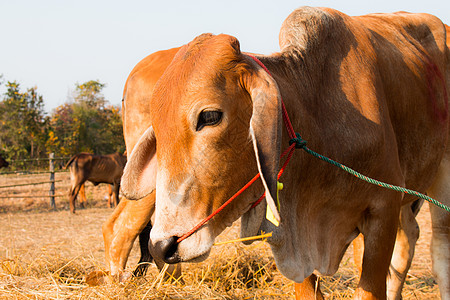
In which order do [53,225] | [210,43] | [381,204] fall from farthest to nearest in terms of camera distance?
[53,225] → [381,204] → [210,43]

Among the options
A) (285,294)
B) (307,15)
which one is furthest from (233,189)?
(285,294)

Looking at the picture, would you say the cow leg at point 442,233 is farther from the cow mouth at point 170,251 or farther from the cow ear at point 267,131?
the cow mouth at point 170,251

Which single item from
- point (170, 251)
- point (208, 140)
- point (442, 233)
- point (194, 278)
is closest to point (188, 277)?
point (194, 278)

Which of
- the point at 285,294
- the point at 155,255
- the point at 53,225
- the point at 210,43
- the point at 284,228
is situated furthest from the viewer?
the point at 53,225

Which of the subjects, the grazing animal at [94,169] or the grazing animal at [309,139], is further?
the grazing animal at [94,169]

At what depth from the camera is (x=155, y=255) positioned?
1.84 metres

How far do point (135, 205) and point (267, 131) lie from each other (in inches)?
84.1

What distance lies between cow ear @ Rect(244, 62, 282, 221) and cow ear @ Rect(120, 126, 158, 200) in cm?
61

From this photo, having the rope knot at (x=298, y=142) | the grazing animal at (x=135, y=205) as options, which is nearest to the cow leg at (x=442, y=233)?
the rope knot at (x=298, y=142)

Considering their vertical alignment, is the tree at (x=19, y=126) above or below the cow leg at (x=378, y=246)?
below

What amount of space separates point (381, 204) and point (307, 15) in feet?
3.58

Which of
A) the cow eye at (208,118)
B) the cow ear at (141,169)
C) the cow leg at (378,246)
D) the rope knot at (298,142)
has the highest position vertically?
the cow eye at (208,118)

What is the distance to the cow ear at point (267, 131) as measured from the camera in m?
1.80

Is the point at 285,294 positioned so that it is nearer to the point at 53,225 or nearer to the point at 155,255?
the point at 155,255
